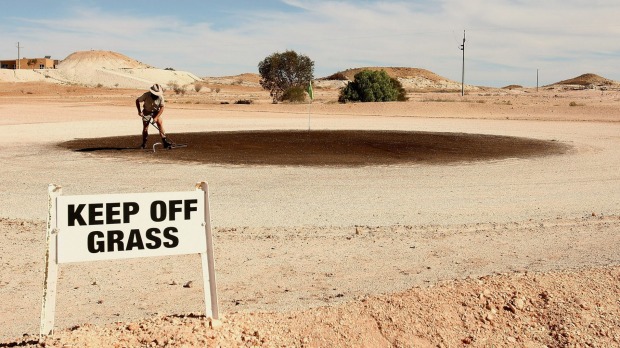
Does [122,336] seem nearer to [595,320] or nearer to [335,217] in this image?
[595,320]

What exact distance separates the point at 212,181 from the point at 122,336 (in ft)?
32.8

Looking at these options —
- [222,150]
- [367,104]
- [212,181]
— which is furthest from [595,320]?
[367,104]

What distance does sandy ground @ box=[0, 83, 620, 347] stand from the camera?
6.38 metres

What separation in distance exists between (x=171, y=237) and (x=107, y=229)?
A: 50 centimetres

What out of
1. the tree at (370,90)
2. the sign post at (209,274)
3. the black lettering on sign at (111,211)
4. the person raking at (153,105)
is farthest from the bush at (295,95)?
the black lettering on sign at (111,211)

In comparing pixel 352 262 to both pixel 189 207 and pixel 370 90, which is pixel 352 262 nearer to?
pixel 189 207

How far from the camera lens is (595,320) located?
6.71 m

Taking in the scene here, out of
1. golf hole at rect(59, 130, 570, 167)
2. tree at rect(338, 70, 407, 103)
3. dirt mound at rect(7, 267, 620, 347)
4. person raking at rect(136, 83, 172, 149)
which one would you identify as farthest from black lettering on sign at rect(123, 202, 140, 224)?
tree at rect(338, 70, 407, 103)

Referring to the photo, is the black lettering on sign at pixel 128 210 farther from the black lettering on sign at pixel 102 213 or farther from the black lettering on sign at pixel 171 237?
the black lettering on sign at pixel 171 237

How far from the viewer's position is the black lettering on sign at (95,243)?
217 inches

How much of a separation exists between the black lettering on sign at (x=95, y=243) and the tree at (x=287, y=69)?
69.2 meters

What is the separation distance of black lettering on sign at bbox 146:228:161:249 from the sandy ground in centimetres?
70

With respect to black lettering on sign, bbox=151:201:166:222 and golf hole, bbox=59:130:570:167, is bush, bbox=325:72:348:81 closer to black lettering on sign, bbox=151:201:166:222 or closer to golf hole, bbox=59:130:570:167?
golf hole, bbox=59:130:570:167

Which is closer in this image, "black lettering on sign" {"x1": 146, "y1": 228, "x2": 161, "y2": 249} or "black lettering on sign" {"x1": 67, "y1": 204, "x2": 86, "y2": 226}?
"black lettering on sign" {"x1": 67, "y1": 204, "x2": 86, "y2": 226}
